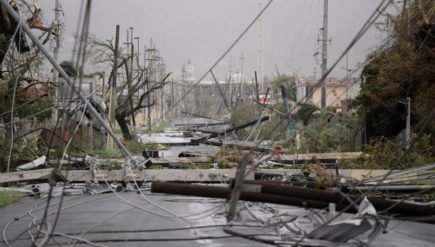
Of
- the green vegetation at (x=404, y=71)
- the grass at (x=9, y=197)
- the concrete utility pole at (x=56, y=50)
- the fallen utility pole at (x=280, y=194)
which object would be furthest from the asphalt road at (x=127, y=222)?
the concrete utility pole at (x=56, y=50)

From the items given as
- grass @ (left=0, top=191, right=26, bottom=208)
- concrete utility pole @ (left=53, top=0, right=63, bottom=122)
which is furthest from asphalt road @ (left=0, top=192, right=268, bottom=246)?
concrete utility pole @ (left=53, top=0, right=63, bottom=122)

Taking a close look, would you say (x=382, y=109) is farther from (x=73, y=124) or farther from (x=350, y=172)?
(x=73, y=124)

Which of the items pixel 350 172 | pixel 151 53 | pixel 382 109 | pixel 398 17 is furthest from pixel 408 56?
pixel 151 53

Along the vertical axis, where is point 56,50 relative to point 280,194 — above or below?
above

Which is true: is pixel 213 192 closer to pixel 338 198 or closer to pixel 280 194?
pixel 280 194

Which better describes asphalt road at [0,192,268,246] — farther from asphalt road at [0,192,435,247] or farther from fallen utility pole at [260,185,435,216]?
fallen utility pole at [260,185,435,216]

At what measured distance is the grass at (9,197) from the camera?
907 centimetres

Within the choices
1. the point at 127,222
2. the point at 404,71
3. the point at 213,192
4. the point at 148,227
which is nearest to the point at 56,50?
the point at 404,71

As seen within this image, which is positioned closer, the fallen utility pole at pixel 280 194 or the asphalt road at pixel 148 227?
the fallen utility pole at pixel 280 194

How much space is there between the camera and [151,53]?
5759cm

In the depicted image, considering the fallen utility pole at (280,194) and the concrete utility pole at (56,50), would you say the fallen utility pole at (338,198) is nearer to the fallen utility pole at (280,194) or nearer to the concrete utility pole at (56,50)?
the fallen utility pole at (280,194)

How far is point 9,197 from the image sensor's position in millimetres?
9430

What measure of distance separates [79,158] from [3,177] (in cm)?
209

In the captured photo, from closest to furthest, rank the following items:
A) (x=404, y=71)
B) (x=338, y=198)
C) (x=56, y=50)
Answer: (x=338, y=198) < (x=404, y=71) < (x=56, y=50)
